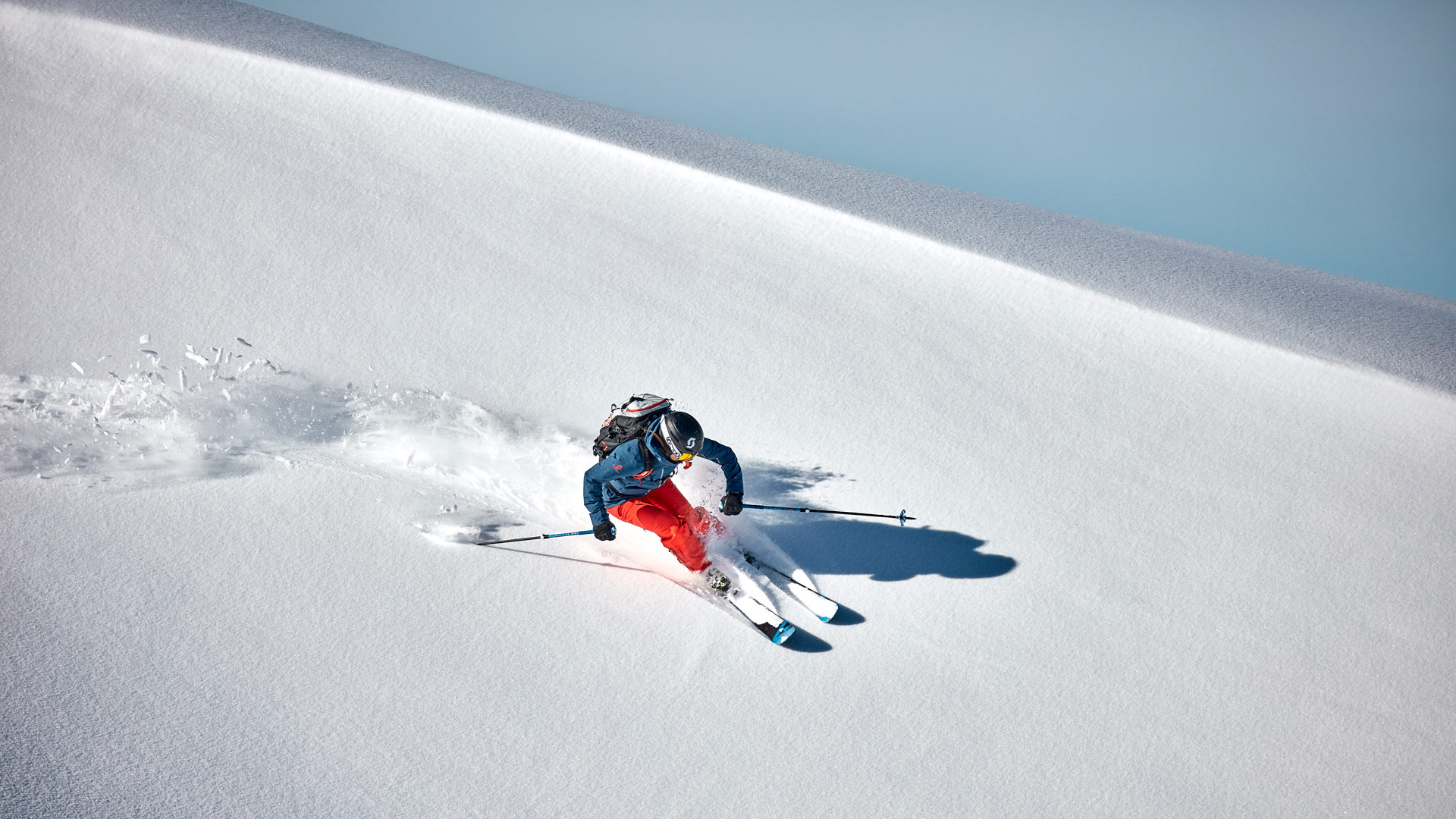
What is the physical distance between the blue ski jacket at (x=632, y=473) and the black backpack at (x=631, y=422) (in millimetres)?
41

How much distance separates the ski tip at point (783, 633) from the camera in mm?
4305

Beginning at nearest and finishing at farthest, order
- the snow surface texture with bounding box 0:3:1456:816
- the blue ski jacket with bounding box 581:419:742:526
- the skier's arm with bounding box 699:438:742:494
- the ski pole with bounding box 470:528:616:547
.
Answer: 1. the snow surface texture with bounding box 0:3:1456:816
2. the blue ski jacket with bounding box 581:419:742:526
3. the skier's arm with bounding box 699:438:742:494
4. the ski pole with bounding box 470:528:616:547

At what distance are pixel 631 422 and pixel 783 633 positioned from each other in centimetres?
131

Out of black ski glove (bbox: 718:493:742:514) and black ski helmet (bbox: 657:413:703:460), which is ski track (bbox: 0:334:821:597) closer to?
black ski glove (bbox: 718:493:742:514)

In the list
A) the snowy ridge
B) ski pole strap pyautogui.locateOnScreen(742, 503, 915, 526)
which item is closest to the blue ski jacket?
ski pole strap pyautogui.locateOnScreen(742, 503, 915, 526)

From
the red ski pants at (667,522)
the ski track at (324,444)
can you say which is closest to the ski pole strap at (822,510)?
the ski track at (324,444)

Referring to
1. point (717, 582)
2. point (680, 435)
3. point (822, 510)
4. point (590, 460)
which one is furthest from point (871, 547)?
point (590, 460)

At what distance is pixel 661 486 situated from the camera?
15.1 ft

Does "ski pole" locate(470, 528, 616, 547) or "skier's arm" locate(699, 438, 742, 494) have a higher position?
"skier's arm" locate(699, 438, 742, 494)

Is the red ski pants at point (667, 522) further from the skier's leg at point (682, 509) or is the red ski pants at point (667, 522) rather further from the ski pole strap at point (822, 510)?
the ski pole strap at point (822, 510)

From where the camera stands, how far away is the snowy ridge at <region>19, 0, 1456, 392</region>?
6.30 metres

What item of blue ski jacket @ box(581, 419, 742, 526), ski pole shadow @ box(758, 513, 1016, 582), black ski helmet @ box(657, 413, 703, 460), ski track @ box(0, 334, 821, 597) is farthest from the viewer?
ski track @ box(0, 334, 821, 597)

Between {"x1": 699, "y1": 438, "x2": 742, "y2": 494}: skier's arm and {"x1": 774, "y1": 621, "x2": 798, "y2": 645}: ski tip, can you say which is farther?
{"x1": 699, "y1": 438, "x2": 742, "y2": 494}: skier's arm

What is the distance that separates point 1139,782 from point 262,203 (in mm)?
7413
